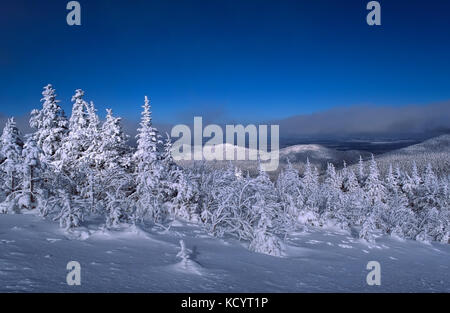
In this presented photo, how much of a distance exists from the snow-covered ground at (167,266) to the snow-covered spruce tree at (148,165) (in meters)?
2.33

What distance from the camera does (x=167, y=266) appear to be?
701 centimetres

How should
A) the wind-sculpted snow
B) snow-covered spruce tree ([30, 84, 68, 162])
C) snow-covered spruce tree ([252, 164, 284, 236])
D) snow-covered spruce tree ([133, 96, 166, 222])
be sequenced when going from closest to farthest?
1. the wind-sculpted snow
2. snow-covered spruce tree ([252, 164, 284, 236])
3. snow-covered spruce tree ([133, 96, 166, 222])
4. snow-covered spruce tree ([30, 84, 68, 162])

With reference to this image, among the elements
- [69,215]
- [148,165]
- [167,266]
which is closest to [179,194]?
[148,165]

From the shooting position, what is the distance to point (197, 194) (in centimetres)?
1505

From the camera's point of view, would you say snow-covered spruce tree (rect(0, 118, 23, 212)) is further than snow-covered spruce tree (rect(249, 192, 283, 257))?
Yes

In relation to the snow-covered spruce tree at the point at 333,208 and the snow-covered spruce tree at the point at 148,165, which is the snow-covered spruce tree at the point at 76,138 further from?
the snow-covered spruce tree at the point at 333,208

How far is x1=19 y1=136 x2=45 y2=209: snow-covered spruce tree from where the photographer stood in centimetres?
1040

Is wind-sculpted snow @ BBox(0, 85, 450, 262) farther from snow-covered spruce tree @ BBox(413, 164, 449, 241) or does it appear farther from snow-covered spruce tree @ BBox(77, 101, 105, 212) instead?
snow-covered spruce tree @ BBox(413, 164, 449, 241)

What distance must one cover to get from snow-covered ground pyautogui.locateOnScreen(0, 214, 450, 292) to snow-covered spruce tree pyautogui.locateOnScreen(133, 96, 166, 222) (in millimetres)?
2326

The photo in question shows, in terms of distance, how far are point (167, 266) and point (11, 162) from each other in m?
8.32

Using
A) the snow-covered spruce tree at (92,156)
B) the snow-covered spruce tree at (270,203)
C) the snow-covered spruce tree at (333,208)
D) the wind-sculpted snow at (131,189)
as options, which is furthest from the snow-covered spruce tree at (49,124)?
the snow-covered spruce tree at (333,208)

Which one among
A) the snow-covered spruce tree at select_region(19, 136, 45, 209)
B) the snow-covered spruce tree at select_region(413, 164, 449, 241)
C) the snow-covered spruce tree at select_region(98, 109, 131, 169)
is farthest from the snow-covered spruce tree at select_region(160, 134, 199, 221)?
the snow-covered spruce tree at select_region(413, 164, 449, 241)
